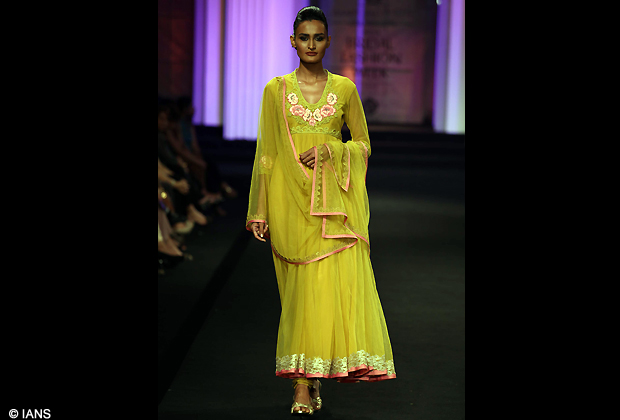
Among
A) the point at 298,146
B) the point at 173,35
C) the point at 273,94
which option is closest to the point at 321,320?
the point at 298,146

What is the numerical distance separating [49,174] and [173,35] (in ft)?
41.5

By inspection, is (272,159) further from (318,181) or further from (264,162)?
(318,181)

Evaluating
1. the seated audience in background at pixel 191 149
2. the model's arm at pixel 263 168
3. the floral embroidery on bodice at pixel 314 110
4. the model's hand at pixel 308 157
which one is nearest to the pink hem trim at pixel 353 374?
the model's arm at pixel 263 168

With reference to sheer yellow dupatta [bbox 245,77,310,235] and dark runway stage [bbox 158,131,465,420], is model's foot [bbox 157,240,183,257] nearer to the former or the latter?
dark runway stage [bbox 158,131,465,420]

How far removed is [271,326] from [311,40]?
1673mm

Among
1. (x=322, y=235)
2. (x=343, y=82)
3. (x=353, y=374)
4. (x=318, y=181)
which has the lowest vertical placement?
(x=353, y=374)

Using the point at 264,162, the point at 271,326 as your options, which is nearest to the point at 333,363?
the point at 264,162

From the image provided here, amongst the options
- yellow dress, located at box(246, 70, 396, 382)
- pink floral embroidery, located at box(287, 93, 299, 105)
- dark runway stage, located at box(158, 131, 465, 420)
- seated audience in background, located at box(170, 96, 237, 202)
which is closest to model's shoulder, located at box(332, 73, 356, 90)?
→ yellow dress, located at box(246, 70, 396, 382)

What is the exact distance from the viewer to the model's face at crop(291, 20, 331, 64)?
8.48 ft

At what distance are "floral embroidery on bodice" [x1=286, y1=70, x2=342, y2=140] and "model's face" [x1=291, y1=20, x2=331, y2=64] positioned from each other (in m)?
0.11

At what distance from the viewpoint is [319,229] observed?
270 centimetres
